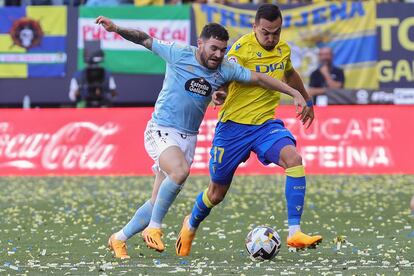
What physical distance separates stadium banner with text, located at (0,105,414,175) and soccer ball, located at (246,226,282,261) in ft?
34.7

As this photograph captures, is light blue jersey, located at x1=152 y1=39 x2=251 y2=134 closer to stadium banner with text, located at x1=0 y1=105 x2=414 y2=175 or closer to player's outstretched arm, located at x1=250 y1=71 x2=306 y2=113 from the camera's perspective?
player's outstretched arm, located at x1=250 y1=71 x2=306 y2=113

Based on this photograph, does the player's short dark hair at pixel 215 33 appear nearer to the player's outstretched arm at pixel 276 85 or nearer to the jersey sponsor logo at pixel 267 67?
the player's outstretched arm at pixel 276 85

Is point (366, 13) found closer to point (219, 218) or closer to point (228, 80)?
point (219, 218)

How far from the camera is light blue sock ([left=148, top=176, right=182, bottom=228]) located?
10.3 meters

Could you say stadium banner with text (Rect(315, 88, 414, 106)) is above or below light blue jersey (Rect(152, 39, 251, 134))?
below

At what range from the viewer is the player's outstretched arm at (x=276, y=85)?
10.4 m

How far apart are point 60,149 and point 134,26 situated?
13.4 ft

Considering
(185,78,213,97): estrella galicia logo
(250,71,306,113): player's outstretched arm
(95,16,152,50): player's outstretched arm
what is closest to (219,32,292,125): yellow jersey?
(250,71,306,113): player's outstretched arm

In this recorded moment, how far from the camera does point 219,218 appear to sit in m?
14.5

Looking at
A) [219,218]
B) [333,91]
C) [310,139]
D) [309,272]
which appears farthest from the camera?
[333,91]

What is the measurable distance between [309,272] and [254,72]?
2.09 m

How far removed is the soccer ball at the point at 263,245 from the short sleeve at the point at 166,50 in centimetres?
169

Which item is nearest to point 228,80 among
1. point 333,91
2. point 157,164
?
point 157,164

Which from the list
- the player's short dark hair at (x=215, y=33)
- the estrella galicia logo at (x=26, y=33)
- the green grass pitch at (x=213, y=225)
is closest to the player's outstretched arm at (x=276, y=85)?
the player's short dark hair at (x=215, y=33)
